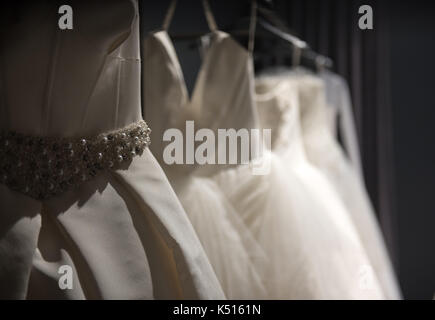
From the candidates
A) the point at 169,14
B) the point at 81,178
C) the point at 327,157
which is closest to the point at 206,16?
the point at 169,14

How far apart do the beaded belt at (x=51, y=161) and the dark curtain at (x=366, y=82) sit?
111cm

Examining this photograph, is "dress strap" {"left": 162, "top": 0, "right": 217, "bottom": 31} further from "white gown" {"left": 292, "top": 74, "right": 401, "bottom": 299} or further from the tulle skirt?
"white gown" {"left": 292, "top": 74, "right": 401, "bottom": 299}

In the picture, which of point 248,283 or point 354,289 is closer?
point 248,283

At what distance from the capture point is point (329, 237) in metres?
1.02

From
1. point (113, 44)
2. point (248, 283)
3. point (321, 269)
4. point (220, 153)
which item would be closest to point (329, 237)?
point (321, 269)

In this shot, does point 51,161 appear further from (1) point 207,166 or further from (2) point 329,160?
(2) point 329,160

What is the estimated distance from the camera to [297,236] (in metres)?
0.93

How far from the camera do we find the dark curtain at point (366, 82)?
1.63 m

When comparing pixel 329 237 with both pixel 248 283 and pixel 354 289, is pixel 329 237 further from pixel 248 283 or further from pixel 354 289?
pixel 248 283

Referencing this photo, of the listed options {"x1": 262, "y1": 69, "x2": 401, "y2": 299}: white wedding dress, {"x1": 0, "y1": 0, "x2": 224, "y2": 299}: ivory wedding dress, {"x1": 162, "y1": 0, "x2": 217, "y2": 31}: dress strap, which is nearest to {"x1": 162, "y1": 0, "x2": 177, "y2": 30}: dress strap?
{"x1": 162, "y1": 0, "x2": 217, "y2": 31}: dress strap

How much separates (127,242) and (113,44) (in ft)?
0.74

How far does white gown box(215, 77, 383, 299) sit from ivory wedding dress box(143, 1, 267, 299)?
0.03 m

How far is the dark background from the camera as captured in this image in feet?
2.73

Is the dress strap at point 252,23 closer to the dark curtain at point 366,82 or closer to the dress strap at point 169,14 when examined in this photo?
the dress strap at point 169,14
